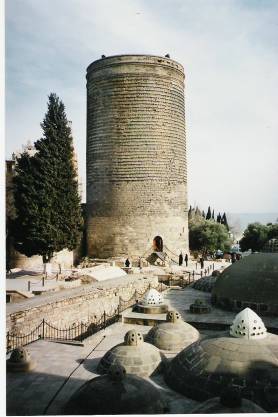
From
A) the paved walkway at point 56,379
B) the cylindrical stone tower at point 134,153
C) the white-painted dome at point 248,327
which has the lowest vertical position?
the paved walkway at point 56,379

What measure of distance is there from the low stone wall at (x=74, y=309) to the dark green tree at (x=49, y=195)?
3.89 m

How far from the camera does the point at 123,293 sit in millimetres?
18906

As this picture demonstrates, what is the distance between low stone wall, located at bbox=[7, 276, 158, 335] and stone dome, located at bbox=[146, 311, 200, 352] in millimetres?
3300

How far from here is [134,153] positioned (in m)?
29.0

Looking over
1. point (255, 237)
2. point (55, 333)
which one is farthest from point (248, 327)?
point (255, 237)

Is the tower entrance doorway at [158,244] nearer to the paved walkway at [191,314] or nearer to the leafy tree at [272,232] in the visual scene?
the paved walkway at [191,314]

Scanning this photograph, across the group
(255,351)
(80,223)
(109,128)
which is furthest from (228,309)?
(109,128)

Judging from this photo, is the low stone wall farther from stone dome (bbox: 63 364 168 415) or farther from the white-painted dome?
the white-painted dome

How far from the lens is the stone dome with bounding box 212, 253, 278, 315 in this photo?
46.6 feet

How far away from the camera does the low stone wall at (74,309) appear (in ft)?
39.9

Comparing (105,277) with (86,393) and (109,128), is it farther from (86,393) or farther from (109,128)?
(86,393)

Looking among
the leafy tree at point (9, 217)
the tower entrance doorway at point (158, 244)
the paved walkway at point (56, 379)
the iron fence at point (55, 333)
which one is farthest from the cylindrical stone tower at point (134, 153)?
the paved walkway at point (56, 379)

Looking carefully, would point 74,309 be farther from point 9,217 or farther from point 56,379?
point 9,217

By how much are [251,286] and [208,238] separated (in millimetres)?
26549
